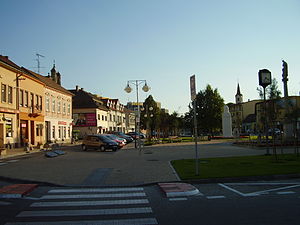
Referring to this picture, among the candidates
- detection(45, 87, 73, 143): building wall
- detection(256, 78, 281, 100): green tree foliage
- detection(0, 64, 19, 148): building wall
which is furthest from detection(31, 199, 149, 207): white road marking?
detection(45, 87, 73, 143): building wall

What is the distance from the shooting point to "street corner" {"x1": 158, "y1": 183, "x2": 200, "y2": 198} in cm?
869

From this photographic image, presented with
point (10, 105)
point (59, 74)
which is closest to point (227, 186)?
point (10, 105)

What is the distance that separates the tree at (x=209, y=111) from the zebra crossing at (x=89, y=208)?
59325 millimetres

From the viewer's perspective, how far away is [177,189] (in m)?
9.16

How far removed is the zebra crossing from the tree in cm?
5933

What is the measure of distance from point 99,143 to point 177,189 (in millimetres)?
21752

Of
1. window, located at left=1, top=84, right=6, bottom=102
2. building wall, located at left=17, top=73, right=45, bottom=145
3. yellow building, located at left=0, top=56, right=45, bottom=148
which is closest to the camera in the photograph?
window, located at left=1, top=84, right=6, bottom=102

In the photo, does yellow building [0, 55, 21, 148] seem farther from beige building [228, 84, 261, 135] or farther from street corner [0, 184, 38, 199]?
beige building [228, 84, 261, 135]

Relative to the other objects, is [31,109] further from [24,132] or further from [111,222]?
[111,222]

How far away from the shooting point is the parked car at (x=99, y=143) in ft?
96.8

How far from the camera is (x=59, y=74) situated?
59.3 m

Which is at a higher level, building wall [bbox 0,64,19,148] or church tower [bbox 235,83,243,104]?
church tower [bbox 235,83,243,104]

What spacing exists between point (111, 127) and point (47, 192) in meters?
69.3

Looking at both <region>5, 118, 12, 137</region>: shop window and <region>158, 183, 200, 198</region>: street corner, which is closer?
<region>158, 183, 200, 198</region>: street corner
